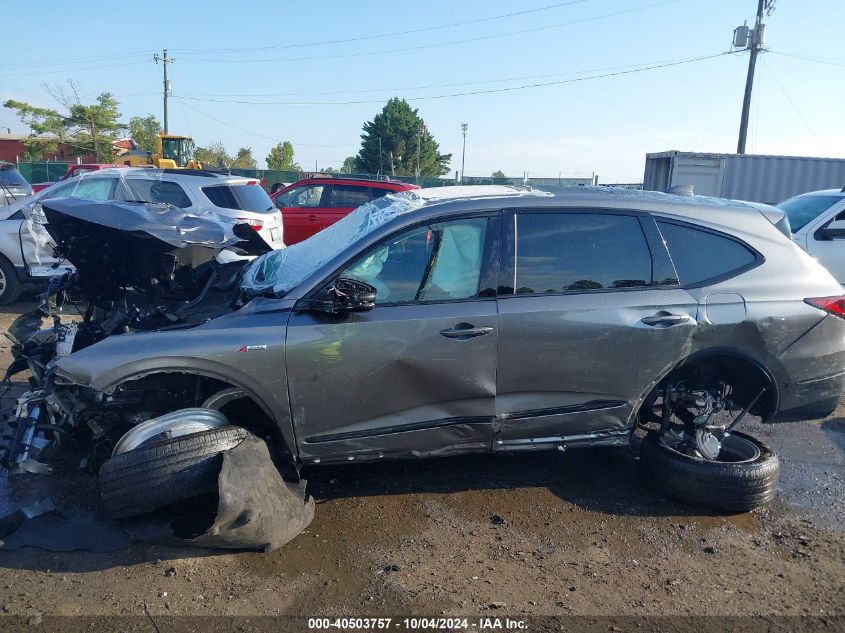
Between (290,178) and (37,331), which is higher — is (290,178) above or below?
above

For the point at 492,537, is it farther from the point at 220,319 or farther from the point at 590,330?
the point at 220,319

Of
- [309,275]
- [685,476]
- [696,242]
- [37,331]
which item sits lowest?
[685,476]

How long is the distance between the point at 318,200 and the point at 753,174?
11.5 metres

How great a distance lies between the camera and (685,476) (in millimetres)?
3768

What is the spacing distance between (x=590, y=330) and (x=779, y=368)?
1253 millimetres

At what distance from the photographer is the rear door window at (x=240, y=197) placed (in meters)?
9.18

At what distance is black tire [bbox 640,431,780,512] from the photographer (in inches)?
145

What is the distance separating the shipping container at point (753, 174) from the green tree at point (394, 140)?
38.1 m

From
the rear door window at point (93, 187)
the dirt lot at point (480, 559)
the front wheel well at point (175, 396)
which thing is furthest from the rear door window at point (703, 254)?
the rear door window at point (93, 187)

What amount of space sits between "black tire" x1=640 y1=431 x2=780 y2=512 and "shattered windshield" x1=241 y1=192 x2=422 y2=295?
219 cm

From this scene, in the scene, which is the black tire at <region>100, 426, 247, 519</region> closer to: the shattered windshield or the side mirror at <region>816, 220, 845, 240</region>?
the shattered windshield

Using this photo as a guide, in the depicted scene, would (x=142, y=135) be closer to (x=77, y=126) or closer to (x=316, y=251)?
(x=77, y=126)

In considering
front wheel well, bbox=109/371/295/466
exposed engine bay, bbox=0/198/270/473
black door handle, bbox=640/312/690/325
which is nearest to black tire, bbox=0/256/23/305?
exposed engine bay, bbox=0/198/270/473

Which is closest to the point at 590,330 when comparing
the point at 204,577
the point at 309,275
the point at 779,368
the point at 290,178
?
the point at 779,368
